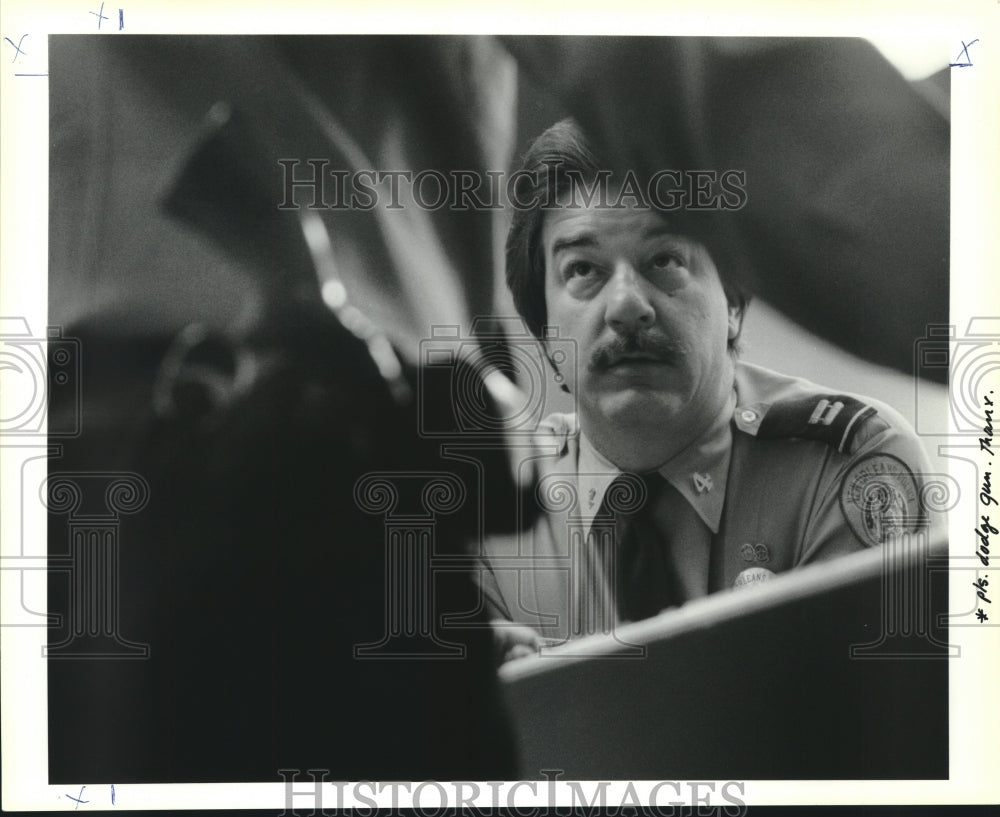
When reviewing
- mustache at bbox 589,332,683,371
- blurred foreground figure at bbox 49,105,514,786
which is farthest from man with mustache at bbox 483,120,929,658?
blurred foreground figure at bbox 49,105,514,786

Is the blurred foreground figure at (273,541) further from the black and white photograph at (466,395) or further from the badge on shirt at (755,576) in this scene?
the badge on shirt at (755,576)

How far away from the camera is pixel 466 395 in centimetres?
248

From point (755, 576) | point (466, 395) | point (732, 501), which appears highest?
point (466, 395)

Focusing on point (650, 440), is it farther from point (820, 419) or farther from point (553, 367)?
point (820, 419)

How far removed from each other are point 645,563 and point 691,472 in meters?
0.24

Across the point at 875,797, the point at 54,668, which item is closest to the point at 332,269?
the point at 54,668

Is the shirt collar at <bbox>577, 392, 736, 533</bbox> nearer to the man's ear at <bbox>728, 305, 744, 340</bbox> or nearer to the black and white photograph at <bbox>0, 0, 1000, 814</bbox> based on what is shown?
the black and white photograph at <bbox>0, 0, 1000, 814</bbox>

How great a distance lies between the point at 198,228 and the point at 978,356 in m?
1.88

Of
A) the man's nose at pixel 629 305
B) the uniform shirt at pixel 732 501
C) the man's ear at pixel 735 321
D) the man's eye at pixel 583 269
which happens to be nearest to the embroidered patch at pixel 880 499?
the uniform shirt at pixel 732 501

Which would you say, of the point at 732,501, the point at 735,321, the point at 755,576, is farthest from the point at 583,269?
the point at 755,576

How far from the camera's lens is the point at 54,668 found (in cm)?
249

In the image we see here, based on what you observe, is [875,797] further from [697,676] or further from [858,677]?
[697,676]

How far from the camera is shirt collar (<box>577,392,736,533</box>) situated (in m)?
2.48

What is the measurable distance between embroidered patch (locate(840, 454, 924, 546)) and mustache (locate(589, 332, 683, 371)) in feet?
1.68
